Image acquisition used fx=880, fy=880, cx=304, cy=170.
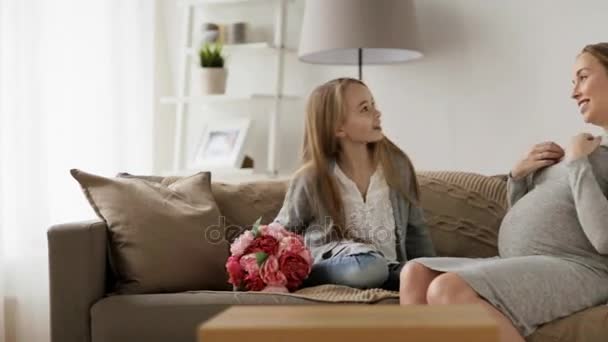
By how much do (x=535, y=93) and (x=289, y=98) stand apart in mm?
1025

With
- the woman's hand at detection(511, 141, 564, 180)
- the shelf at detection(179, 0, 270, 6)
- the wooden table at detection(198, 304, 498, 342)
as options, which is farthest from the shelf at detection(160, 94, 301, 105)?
the wooden table at detection(198, 304, 498, 342)

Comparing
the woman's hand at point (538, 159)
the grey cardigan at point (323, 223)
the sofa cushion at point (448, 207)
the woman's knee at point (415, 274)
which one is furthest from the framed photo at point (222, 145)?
the woman's knee at point (415, 274)

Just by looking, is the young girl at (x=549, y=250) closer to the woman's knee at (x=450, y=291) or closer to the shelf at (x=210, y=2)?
the woman's knee at (x=450, y=291)

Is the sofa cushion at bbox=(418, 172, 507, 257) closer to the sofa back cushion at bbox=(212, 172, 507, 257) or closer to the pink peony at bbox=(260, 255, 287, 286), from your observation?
the sofa back cushion at bbox=(212, 172, 507, 257)

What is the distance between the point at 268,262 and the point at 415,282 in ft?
1.52

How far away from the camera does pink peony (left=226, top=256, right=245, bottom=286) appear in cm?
234

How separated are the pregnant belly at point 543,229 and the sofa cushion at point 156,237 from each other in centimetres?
82

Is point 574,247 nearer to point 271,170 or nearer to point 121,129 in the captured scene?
point 271,170

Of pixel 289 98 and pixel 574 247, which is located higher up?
pixel 289 98

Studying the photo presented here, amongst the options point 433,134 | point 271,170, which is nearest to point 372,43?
point 433,134

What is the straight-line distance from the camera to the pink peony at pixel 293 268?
231cm

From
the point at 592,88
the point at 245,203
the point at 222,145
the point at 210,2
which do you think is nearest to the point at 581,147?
the point at 592,88

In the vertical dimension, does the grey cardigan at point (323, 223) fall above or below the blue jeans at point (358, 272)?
above

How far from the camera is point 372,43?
3203mm
